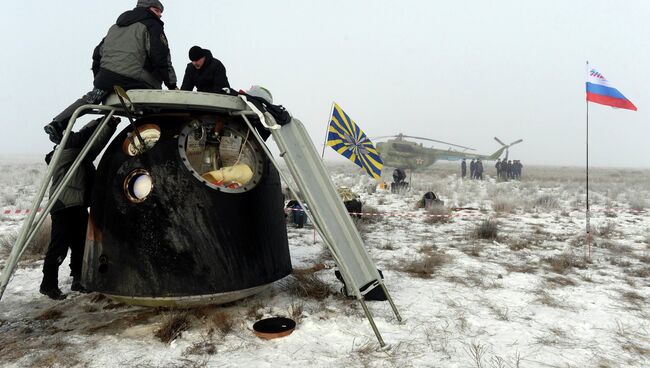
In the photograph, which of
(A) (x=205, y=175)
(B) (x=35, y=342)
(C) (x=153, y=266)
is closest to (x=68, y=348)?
→ (B) (x=35, y=342)

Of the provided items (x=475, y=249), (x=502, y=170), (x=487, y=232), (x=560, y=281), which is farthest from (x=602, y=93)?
(x=502, y=170)

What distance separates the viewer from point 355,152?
26.3 feet

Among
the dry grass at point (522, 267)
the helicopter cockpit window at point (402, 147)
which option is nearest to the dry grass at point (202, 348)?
the dry grass at point (522, 267)

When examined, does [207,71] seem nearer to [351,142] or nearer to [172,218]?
[172,218]

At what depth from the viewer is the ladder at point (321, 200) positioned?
3844 mm

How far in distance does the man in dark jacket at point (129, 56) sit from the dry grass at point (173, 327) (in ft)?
7.33

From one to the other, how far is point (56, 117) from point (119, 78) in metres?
0.74

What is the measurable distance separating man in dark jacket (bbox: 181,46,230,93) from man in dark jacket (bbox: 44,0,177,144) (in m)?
0.40

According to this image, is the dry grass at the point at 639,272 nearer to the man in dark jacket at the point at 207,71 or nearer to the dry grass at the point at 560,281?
the dry grass at the point at 560,281

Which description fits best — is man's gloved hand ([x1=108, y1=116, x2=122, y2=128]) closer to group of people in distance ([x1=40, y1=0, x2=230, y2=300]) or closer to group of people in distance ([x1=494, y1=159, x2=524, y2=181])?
group of people in distance ([x1=40, y1=0, x2=230, y2=300])

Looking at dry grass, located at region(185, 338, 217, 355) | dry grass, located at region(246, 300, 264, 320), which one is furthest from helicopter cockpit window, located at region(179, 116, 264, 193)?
dry grass, located at region(185, 338, 217, 355)

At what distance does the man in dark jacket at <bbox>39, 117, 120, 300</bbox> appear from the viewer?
4.30 meters

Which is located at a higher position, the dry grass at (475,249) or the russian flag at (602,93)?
the russian flag at (602,93)

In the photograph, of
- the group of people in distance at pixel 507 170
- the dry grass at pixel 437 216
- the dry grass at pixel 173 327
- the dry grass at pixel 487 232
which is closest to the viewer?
the dry grass at pixel 173 327
